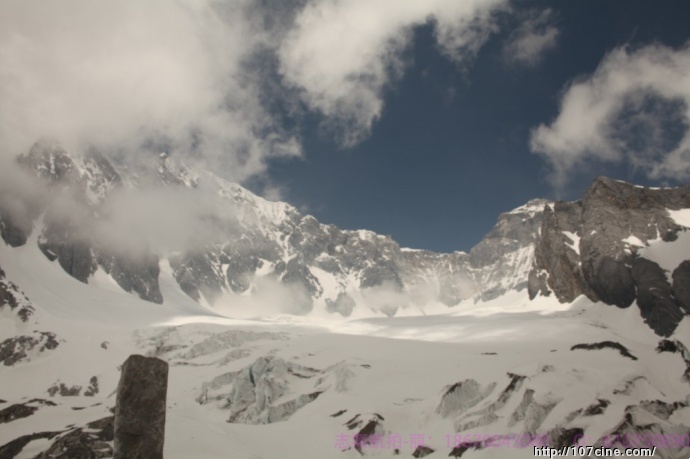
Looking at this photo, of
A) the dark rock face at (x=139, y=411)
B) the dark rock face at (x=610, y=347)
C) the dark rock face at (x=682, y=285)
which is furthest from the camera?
the dark rock face at (x=682, y=285)

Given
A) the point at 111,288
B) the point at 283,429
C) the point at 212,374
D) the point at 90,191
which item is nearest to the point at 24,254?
the point at 111,288

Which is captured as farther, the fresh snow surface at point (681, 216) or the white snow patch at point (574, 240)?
the white snow patch at point (574, 240)

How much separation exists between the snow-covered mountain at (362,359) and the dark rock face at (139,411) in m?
3.55

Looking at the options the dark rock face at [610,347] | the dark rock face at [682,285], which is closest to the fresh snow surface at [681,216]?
the dark rock face at [682,285]

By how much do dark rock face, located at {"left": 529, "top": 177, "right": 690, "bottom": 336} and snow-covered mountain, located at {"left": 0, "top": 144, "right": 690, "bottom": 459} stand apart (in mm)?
361

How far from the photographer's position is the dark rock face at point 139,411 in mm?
14094

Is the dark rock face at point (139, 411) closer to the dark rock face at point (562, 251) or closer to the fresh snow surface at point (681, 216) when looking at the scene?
the fresh snow surface at point (681, 216)

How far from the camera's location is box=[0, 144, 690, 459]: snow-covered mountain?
20359 millimetres

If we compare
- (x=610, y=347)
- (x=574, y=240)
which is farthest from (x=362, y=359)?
(x=574, y=240)

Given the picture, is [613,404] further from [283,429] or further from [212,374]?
[212,374]

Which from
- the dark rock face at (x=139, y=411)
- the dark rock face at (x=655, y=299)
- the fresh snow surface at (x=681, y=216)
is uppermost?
the fresh snow surface at (x=681, y=216)

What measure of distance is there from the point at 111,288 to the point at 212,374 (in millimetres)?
119050

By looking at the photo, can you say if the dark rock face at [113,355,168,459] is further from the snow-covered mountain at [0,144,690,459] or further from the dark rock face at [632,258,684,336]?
the dark rock face at [632,258,684,336]

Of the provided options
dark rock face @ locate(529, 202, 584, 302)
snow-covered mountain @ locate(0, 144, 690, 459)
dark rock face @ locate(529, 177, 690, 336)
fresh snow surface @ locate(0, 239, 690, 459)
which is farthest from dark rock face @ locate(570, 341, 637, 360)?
dark rock face @ locate(529, 202, 584, 302)
